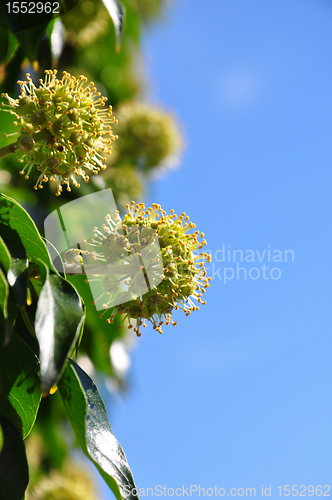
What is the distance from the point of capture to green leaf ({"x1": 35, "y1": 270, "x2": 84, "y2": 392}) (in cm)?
79

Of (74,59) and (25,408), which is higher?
(74,59)

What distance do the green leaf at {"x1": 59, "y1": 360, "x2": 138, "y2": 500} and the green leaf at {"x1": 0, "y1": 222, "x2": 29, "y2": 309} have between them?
0.70ft

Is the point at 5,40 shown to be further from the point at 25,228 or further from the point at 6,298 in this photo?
the point at 6,298

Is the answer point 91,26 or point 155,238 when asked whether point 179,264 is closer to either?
point 155,238

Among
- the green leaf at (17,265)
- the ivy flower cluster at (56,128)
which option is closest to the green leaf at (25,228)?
the green leaf at (17,265)

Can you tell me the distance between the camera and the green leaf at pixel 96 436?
1005 mm

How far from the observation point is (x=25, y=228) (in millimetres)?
1094

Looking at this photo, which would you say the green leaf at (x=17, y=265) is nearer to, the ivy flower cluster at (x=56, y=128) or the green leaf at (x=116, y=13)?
the ivy flower cluster at (x=56, y=128)

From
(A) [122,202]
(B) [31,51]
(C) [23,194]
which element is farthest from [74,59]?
(B) [31,51]

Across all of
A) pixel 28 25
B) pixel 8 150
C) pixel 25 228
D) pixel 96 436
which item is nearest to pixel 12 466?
pixel 96 436

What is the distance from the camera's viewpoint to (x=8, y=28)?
1711 millimetres

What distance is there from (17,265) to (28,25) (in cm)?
101

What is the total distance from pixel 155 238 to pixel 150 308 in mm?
198

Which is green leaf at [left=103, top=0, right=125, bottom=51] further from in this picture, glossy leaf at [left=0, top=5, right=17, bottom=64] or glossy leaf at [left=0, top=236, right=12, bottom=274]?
glossy leaf at [left=0, top=236, right=12, bottom=274]
